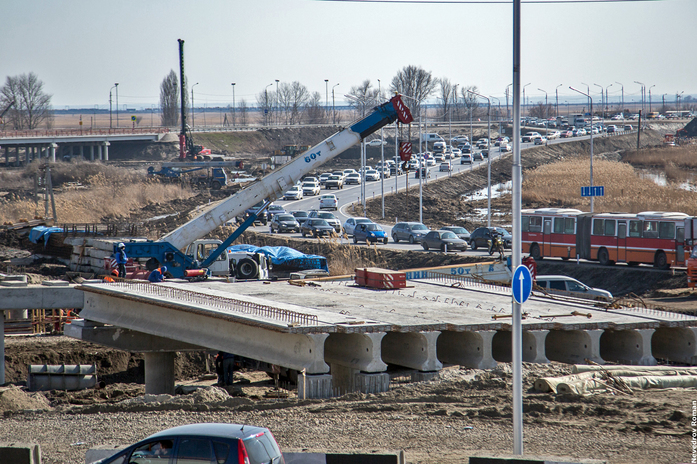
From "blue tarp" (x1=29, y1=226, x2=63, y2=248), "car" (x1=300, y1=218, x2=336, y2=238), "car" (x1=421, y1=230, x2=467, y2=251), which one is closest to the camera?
"blue tarp" (x1=29, y1=226, x2=63, y2=248)

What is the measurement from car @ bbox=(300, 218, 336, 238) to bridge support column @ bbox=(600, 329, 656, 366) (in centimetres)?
3059

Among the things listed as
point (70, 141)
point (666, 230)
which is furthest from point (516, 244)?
point (70, 141)

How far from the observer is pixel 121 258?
94.1ft

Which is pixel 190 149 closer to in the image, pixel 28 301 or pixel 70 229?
pixel 70 229

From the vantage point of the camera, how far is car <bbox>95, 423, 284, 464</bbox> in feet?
27.8

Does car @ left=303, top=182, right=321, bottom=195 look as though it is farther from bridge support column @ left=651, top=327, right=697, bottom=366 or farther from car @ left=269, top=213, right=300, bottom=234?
bridge support column @ left=651, top=327, right=697, bottom=366

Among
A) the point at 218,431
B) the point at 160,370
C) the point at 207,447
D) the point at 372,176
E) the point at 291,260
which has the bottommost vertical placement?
the point at 160,370

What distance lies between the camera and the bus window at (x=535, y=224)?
39.5 meters

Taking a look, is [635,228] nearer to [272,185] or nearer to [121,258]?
[272,185]

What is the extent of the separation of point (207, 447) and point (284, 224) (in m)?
44.7

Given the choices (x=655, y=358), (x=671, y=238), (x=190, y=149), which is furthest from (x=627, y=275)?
(x=190, y=149)

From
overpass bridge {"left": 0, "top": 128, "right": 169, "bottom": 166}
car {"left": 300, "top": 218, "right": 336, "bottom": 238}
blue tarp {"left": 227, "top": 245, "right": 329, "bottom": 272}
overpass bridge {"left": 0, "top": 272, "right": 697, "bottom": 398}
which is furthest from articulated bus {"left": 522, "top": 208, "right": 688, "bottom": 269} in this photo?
overpass bridge {"left": 0, "top": 128, "right": 169, "bottom": 166}

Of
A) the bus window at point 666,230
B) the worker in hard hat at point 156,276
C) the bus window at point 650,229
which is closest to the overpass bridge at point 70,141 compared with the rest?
the worker in hard hat at point 156,276

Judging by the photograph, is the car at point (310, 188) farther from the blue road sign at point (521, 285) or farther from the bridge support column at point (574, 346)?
the blue road sign at point (521, 285)
